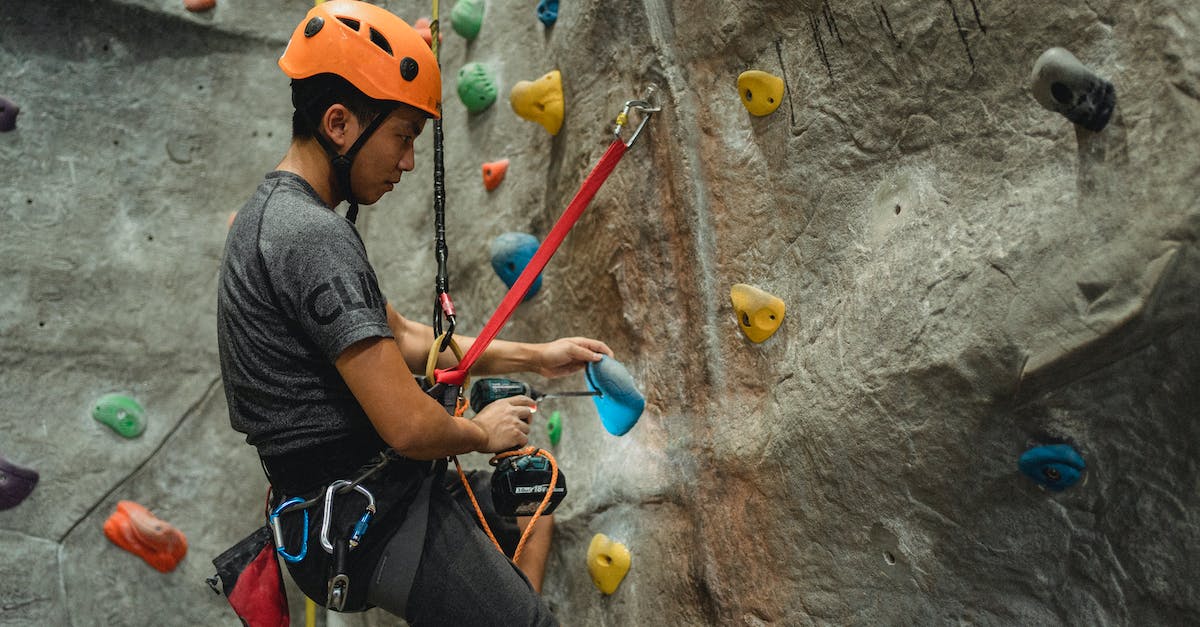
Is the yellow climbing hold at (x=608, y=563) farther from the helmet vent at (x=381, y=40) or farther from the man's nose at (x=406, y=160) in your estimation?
the helmet vent at (x=381, y=40)

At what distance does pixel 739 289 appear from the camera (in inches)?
87.4

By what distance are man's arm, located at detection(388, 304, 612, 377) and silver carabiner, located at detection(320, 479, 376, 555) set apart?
16.9 inches

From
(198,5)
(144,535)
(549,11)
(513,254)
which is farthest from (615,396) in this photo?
(198,5)

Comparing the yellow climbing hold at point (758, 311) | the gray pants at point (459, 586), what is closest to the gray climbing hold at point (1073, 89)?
the yellow climbing hold at point (758, 311)

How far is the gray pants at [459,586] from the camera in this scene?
1.90 meters

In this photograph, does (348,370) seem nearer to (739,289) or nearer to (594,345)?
(594,345)

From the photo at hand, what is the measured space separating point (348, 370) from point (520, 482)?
52cm

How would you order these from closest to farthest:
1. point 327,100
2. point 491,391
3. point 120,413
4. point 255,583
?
point 327,100 → point 255,583 → point 491,391 → point 120,413

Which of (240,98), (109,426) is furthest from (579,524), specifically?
(240,98)

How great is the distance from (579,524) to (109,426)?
1.57 meters

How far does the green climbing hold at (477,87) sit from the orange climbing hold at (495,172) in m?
0.21

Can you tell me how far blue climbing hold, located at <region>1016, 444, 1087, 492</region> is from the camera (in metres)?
1.68

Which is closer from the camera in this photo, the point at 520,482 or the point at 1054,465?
the point at 1054,465

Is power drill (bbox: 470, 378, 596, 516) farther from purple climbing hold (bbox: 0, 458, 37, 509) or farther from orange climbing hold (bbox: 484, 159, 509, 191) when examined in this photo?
purple climbing hold (bbox: 0, 458, 37, 509)
